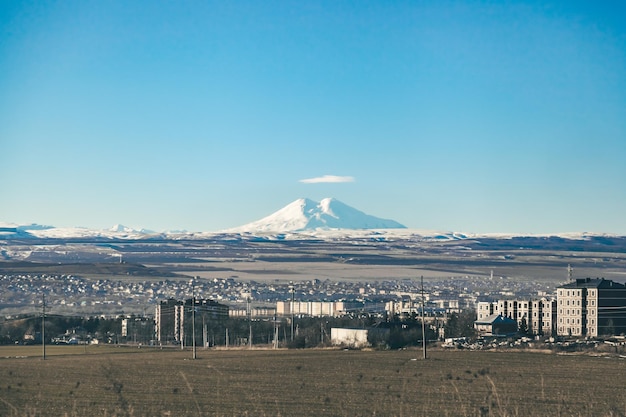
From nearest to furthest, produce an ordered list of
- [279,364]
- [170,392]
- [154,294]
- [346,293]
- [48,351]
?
[170,392] < [279,364] < [48,351] < [154,294] < [346,293]

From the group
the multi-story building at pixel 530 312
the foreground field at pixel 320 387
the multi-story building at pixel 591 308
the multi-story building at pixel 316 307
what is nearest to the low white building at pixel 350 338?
the foreground field at pixel 320 387

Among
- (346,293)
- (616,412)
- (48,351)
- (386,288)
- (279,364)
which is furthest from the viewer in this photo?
(386,288)

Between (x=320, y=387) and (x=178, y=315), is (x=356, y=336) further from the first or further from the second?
(x=320, y=387)

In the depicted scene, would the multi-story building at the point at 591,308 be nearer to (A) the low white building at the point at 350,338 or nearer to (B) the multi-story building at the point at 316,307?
(A) the low white building at the point at 350,338

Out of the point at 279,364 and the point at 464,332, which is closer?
the point at 279,364

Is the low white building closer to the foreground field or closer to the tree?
the foreground field

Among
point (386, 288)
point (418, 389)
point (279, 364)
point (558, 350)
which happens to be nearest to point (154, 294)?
point (386, 288)

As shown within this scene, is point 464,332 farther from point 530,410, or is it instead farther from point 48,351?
point 530,410
